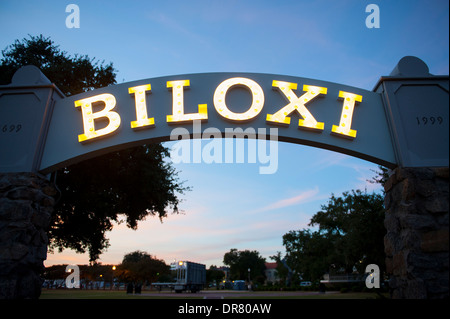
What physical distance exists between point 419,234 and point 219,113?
443 cm

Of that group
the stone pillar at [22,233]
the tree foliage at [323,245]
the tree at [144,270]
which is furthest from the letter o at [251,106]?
the tree at [144,270]

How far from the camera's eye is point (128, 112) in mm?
7125

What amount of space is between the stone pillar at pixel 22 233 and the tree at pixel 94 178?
261 inches

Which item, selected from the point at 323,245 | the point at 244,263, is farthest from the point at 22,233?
the point at 244,263

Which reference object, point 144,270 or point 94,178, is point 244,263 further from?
point 94,178

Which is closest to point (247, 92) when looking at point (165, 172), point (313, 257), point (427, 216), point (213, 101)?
point (213, 101)

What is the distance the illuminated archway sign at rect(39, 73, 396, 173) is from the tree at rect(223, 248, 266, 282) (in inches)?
3629

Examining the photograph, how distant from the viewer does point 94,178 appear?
13195 mm

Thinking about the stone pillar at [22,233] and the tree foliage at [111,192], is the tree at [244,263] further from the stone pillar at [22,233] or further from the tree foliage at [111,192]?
the stone pillar at [22,233]

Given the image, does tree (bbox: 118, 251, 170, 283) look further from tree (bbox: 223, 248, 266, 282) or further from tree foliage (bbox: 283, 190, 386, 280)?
tree (bbox: 223, 248, 266, 282)

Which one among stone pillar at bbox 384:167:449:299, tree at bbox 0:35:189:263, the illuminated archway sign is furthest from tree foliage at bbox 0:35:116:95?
stone pillar at bbox 384:167:449:299

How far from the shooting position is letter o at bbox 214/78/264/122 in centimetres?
677

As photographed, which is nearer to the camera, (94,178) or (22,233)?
(22,233)

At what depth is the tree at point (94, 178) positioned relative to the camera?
43.4ft
